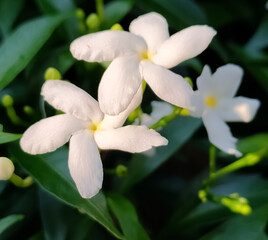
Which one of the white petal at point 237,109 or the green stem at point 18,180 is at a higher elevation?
the green stem at point 18,180

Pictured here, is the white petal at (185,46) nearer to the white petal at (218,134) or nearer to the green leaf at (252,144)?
the white petal at (218,134)

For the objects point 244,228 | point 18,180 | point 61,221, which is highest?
point 18,180

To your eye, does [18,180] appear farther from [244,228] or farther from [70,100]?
[244,228]

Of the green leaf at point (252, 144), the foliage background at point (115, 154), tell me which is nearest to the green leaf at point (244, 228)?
the foliage background at point (115, 154)

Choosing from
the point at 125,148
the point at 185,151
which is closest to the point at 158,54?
the point at 125,148

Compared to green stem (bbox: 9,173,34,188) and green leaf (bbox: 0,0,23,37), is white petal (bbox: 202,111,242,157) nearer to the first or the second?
green stem (bbox: 9,173,34,188)

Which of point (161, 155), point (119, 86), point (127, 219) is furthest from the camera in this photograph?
point (161, 155)

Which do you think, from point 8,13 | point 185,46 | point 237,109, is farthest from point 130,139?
point 8,13

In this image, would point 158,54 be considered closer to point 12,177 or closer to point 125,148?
point 125,148

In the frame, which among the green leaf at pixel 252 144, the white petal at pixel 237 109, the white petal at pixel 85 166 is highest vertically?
the white petal at pixel 85 166
